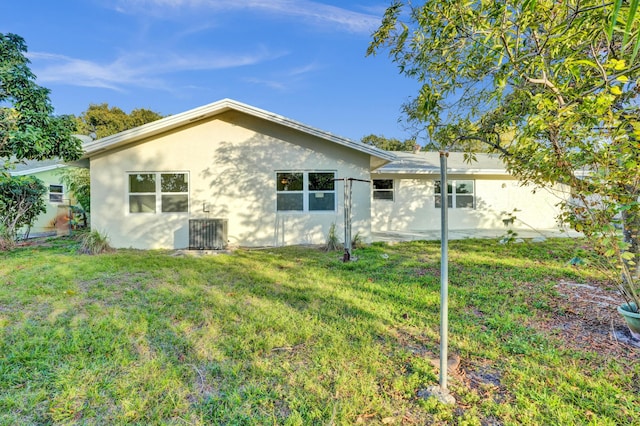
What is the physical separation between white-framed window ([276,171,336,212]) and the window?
4314mm

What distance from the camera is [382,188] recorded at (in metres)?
13.6

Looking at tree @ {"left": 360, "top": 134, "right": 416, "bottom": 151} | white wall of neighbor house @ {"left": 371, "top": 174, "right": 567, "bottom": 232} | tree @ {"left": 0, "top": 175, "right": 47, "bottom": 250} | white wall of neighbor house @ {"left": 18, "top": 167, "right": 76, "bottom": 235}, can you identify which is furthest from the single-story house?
tree @ {"left": 360, "top": 134, "right": 416, "bottom": 151}

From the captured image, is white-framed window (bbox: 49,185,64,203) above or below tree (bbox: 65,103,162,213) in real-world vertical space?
below

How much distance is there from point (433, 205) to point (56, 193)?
58.7 ft

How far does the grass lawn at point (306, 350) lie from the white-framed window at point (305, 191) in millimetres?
4149

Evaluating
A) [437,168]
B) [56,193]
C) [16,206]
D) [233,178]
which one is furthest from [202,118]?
[56,193]

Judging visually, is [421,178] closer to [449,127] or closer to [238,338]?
[449,127]

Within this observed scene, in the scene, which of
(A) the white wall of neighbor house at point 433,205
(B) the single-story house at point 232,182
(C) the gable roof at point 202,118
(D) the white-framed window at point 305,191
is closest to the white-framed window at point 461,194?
(A) the white wall of neighbor house at point 433,205

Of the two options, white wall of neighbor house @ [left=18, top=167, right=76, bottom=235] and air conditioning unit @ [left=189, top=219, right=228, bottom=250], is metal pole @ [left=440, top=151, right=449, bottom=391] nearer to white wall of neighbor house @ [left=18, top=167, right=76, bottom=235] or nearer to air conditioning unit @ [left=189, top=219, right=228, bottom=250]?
air conditioning unit @ [left=189, top=219, right=228, bottom=250]

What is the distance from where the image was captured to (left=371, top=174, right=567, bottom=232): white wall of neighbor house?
44.8 feet

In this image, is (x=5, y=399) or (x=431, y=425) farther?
(x=5, y=399)

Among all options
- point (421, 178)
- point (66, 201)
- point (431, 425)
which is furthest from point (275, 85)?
point (431, 425)

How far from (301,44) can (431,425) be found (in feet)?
43.6

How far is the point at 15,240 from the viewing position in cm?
933
